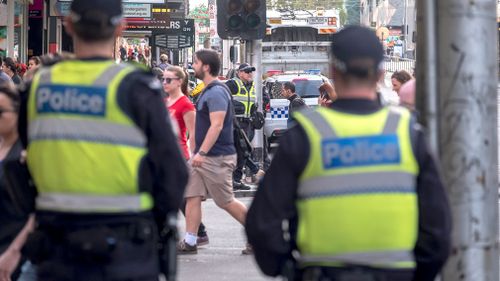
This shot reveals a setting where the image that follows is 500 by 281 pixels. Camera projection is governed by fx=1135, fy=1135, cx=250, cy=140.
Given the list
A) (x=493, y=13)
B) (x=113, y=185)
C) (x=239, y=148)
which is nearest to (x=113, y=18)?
(x=113, y=185)

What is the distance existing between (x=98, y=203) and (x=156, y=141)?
1.09 ft

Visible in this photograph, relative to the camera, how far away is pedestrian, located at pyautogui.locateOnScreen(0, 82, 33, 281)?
17.5 ft

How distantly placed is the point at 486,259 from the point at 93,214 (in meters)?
2.18

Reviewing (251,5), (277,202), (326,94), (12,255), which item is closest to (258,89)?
(251,5)

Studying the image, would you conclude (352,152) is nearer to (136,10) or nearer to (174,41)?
(136,10)

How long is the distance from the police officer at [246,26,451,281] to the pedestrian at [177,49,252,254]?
20.5 feet

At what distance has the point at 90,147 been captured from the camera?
4.42 metres

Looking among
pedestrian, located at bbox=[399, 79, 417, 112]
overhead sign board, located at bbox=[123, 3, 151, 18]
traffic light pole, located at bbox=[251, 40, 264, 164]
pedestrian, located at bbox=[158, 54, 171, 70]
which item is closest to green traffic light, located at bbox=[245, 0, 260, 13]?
traffic light pole, located at bbox=[251, 40, 264, 164]

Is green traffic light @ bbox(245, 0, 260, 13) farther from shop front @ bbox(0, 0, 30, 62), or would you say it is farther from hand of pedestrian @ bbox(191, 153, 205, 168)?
shop front @ bbox(0, 0, 30, 62)

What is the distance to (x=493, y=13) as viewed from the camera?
5680mm

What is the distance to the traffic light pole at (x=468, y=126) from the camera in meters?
5.57

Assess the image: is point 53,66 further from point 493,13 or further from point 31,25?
point 31,25

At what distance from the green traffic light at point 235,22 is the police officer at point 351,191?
1331cm

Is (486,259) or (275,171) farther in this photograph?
(486,259)
